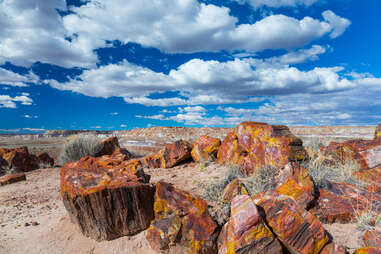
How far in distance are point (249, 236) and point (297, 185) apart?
5.67 feet

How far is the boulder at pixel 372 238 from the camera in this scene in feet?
10.7

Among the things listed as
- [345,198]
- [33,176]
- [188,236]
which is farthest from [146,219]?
[33,176]

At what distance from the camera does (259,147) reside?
21.3 feet

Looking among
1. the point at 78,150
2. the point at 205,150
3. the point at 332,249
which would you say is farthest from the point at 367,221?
the point at 78,150

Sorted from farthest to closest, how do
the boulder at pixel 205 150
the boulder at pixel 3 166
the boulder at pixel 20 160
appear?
the boulder at pixel 20 160, the boulder at pixel 3 166, the boulder at pixel 205 150

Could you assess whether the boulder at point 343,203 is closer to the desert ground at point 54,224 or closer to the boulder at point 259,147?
the desert ground at point 54,224

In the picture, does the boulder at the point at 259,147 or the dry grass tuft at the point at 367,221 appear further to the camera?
the boulder at the point at 259,147

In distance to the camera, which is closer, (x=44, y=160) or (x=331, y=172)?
(x=331, y=172)

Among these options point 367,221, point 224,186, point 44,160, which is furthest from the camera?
point 44,160

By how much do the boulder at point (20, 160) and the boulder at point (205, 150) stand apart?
827cm

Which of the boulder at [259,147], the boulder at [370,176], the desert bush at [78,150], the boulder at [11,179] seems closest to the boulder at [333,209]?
the boulder at [370,176]

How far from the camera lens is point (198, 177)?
6535 mm

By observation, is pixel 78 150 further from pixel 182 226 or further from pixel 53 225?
pixel 182 226

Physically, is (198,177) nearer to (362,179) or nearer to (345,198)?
(345,198)
